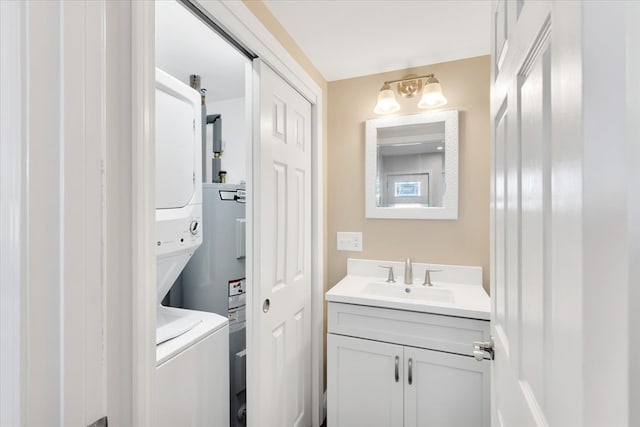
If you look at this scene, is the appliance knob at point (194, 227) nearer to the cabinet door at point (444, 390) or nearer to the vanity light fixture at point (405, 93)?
the cabinet door at point (444, 390)

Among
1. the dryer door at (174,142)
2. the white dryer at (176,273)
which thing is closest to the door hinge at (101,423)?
the white dryer at (176,273)

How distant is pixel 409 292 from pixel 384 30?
Answer: 56.4 inches

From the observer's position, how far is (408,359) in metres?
1.45

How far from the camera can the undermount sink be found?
1668mm

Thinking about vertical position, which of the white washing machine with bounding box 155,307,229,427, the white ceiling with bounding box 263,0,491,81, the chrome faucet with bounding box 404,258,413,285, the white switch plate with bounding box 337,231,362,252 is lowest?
the white washing machine with bounding box 155,307,229,427

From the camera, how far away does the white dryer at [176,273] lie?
3.08 feet

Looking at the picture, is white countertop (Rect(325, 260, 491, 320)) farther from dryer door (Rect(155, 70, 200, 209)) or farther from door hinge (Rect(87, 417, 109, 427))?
door hinge (Rect(87, 417, 109, 427))

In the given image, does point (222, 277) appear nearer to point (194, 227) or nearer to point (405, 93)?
point (194, 227)

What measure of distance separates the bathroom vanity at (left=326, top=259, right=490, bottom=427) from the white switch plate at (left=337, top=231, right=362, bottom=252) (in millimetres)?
374

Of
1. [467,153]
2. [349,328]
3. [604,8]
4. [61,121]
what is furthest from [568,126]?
[467,153]

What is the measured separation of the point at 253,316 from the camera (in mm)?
1250

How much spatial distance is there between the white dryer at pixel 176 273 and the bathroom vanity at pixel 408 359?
0.63m

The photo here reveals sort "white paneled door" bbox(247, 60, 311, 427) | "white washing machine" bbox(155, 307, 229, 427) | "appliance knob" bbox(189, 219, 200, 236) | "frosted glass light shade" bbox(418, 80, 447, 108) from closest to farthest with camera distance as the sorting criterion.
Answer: "white washing machine" bbox(155, 307, 229, 427) < "appliance knob" bbox(189, 219, 200, 236) < "white paneled door" bbox(247, 60, 311, 427) < "frosted glass light shade" bbox(418, 80, 447, 108)

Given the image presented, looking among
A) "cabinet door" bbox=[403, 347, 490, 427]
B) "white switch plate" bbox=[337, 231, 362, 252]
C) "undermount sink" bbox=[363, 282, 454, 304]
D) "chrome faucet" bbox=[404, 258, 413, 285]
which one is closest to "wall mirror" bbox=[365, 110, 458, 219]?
"white switch plate" bbox=[337, 231, 362, 252]
